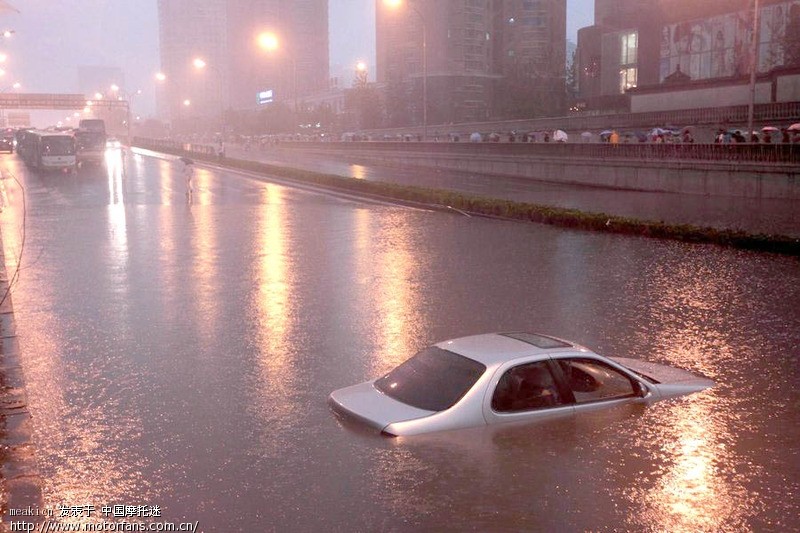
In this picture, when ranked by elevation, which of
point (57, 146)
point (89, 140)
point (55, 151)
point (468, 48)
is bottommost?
point (55, 151)

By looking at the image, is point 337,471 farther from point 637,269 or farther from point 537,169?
→ point 537,169

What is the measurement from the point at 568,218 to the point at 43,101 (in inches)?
3907

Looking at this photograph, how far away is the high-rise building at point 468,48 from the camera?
372 feet

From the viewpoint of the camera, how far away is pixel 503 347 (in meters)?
8.06

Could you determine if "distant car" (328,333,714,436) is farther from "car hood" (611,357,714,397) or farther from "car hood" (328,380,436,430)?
"car hood" (611,357,714,397)

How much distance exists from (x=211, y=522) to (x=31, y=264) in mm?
14479

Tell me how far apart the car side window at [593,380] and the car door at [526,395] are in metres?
0.17

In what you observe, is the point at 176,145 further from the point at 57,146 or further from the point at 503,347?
the point at 503,347

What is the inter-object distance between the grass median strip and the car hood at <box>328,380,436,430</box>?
14.6 meters

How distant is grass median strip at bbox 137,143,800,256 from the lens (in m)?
20.5

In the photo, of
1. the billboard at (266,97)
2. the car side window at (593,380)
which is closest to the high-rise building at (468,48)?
the billboard at (266,97)

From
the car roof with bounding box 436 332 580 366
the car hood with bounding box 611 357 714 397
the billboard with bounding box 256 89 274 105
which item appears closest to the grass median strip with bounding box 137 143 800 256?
the car hood with bounding box 611 357 714 397

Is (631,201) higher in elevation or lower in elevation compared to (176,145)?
lower

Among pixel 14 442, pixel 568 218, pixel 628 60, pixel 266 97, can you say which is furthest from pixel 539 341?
pixel 266 97
